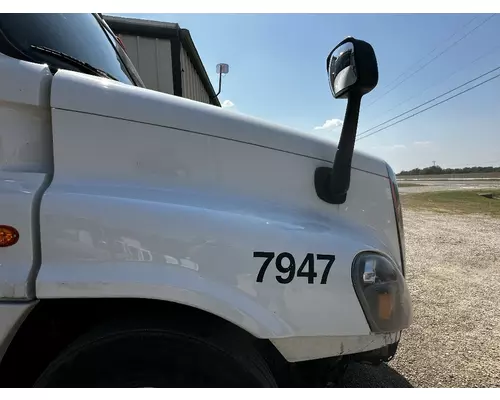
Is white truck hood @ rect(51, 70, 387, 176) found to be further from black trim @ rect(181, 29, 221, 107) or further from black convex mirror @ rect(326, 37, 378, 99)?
black trim @ rect(181, 29, 221, 107)

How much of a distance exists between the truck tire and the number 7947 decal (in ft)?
1.05

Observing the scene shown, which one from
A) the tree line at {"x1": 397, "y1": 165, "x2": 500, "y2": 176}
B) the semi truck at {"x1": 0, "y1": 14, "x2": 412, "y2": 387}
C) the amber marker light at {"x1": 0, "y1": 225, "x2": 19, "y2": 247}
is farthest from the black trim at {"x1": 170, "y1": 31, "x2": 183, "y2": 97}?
the tree line at {"x1": 397, "y1": 165, "x2": 500, "y2": 176}

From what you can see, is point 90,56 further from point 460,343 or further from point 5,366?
point 460,343

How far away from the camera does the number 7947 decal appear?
47.4 inches

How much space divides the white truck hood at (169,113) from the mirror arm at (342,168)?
0.38ft

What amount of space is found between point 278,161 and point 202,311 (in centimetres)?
68

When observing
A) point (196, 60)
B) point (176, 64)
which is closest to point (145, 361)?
point (176, 64)

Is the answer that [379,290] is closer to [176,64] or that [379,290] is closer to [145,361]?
[145,361]

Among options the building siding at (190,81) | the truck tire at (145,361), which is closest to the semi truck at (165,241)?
the truck tire at (145,361)

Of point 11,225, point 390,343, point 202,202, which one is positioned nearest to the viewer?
point 11,225

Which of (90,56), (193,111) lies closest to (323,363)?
(193,111)

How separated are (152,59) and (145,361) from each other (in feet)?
15.9

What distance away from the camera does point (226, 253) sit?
1.17 m

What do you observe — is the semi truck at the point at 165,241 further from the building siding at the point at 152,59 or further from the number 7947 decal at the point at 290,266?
the building siding at the point at 152,59
